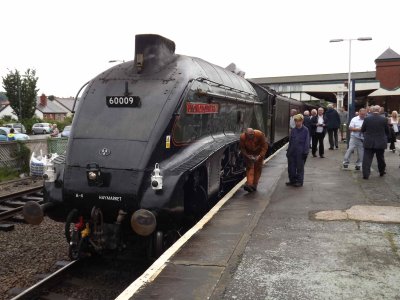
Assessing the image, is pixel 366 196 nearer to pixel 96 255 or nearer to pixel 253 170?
pixel 253 170

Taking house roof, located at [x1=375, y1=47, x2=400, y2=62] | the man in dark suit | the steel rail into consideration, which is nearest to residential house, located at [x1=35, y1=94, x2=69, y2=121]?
house roof, located at [x1=375, y1=47, x2=400, y2=62]

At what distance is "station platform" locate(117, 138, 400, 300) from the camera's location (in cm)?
441


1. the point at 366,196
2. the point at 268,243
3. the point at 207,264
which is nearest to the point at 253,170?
the point at 366,196

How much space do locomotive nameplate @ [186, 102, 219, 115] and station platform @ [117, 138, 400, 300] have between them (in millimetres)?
1773

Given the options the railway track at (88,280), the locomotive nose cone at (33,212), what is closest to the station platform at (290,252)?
the railway track at (88,280)

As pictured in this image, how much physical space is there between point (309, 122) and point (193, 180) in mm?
9068

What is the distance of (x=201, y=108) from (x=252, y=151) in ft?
6.82

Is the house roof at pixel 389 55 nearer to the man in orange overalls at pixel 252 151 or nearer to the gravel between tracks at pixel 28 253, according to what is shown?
the man in orange overalls at pixel 252 151

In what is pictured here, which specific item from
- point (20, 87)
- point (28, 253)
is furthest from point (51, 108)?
point (28, 253)

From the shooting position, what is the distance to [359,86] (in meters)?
44.4

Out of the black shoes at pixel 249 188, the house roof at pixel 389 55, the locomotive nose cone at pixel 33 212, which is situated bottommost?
the black shoes at pixel 249 188

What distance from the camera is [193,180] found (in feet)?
22.8

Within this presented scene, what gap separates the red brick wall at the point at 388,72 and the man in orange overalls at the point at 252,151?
60640 millimetres

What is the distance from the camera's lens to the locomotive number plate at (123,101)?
681 cm
